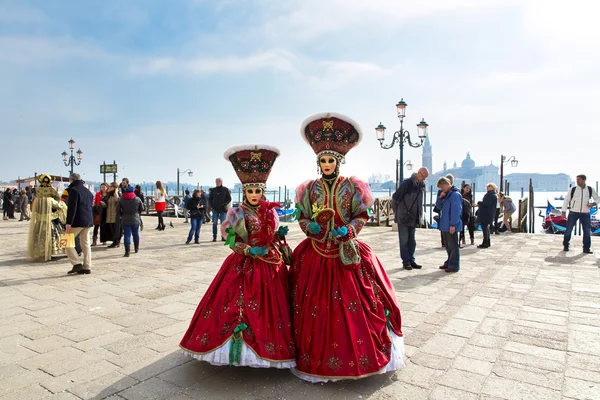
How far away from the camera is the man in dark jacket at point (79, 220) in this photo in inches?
266

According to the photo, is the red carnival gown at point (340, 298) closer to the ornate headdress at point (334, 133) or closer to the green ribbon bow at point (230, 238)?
the ornate headdress at point (334, 133)

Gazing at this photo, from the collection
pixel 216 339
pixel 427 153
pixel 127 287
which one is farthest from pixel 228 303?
pixel 427 153

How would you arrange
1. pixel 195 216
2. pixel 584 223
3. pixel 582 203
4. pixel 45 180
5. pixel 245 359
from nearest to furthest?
pixel 245 359, pixel 45 180, pixel 582 203, pixel 584 223, pixel 195 216

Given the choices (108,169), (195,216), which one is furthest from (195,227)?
(108,169)

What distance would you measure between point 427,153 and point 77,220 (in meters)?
168

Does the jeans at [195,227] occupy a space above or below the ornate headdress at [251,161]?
below

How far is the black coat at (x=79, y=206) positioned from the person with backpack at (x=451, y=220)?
6.12 m

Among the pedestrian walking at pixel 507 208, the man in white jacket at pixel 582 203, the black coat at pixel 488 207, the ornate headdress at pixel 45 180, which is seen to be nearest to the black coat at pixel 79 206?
the ornate headdress at pixel 45 180

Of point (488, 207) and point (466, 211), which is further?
point (488, 207)

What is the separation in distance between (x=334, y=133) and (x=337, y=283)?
3.95 feet

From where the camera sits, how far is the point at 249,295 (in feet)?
9.96

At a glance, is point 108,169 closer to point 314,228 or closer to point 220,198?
point 220,198

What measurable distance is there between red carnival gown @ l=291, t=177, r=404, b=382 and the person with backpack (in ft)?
12.9

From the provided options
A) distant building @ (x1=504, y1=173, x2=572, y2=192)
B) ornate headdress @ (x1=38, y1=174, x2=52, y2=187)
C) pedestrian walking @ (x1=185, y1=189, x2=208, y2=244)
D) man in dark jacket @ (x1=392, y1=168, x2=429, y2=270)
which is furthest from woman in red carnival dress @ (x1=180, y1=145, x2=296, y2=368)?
distant building @ (x1=504, y1=173, x2=572, y2=192)
